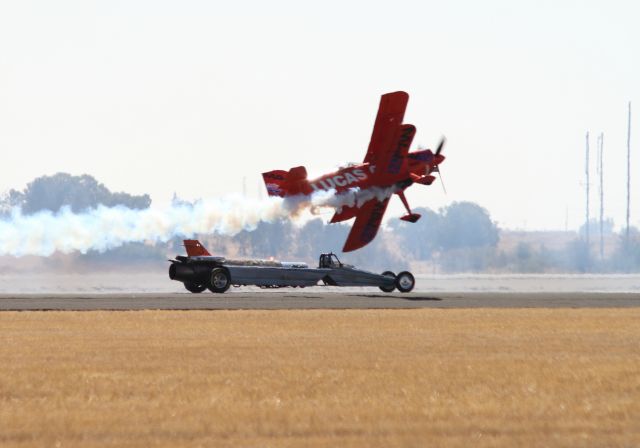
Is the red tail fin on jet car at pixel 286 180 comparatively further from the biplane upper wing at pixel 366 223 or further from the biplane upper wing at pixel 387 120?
the biplane upper wing at pixel 366 223

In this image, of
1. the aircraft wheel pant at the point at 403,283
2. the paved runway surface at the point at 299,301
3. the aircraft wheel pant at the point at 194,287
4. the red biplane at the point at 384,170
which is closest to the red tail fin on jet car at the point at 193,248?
the aircraft wheel pant at the point at 194,287

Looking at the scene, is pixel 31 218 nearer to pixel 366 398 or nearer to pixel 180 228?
pixel 180 228

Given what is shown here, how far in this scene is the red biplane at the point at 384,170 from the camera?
68375 millimetres

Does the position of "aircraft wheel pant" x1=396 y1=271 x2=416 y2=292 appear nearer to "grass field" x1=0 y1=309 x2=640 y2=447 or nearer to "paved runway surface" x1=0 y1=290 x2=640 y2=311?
"paved runway surface" x1=0 y1=290 x2=640 y2=311

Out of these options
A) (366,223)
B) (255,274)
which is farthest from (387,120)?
(255,274)

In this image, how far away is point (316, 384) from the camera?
75.0 feet

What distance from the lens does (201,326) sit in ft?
122

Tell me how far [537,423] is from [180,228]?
5073 cm

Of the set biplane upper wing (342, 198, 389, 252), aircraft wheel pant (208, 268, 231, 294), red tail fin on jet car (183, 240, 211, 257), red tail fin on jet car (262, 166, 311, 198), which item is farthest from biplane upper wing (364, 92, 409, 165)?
aircraft wheel pant (208, 268, 231, 294)

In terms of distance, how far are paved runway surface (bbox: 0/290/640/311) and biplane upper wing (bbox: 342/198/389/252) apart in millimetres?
14387

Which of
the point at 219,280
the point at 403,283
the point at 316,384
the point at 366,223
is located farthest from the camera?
the point at 366,223

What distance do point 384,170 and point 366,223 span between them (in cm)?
575

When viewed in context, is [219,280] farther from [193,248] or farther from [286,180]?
[286,180]

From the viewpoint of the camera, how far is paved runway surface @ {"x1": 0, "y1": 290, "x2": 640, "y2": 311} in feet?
156
